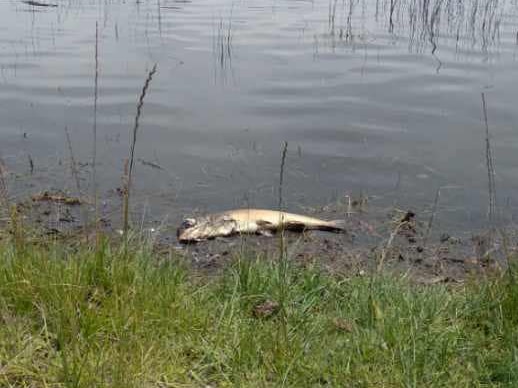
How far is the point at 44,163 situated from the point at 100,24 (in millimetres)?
7293

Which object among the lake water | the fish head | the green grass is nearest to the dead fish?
the fish head

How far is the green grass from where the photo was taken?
293cm

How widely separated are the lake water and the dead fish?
0.64 meters

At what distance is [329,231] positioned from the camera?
547 cm

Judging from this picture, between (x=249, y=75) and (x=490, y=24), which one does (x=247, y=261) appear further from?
(x=490, y=24)

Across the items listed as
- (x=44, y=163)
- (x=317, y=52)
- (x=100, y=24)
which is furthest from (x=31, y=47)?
(x=44, y=163)

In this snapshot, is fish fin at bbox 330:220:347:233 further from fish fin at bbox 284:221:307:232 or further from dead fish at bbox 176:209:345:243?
fish fin at bbox 284:221:307:232

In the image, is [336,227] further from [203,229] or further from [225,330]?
[225,330]

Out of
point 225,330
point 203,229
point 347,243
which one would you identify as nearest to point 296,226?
point 347,243

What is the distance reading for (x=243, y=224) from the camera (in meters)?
5.06

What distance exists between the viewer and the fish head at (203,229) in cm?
511

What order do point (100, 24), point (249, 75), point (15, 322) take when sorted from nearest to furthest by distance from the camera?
point (15, 322) < point (249, 75) < point (100, 24)

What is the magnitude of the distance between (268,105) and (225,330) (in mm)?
5721

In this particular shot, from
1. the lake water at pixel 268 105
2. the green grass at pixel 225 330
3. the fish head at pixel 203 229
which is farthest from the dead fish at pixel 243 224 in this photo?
the green grass at pixel 225 330
